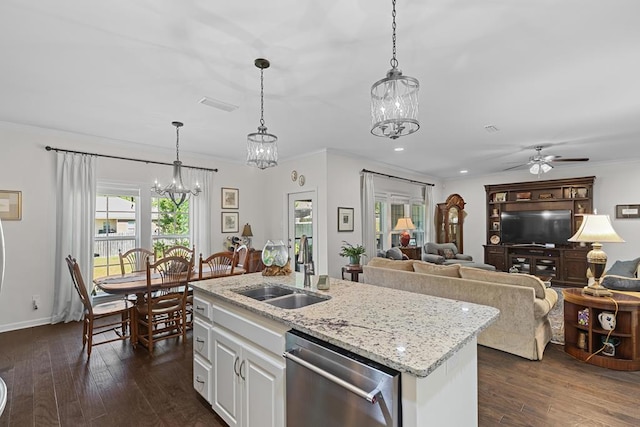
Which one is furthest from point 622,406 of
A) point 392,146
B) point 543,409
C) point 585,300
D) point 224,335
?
point 392,146

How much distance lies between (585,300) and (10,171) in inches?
268

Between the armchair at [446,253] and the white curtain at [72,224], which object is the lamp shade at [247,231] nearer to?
the white curtain at [72,224]

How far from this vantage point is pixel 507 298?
3.17 m

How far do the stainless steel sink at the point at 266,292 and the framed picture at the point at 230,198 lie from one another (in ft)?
12.8

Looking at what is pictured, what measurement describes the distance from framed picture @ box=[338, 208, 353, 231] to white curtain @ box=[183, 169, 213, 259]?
2396 mm

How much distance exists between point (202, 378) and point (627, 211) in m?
→ 8.28

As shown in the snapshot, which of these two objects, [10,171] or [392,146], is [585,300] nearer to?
[392,146]

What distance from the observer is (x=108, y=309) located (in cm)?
347

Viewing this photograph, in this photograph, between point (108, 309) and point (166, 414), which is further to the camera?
point (108, 309)

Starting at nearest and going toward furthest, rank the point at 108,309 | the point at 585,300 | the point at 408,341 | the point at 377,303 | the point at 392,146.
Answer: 1. the point at 408,341
2. the point at 377,303
3. the point at 585,300
4. the point at 108,309
5. the point at 392,146

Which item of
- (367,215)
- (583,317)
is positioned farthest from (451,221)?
(583,317)

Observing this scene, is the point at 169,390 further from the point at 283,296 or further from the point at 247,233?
the point at 247,233

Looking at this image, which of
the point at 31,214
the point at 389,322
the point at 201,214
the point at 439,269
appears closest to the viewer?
the point at 389,322

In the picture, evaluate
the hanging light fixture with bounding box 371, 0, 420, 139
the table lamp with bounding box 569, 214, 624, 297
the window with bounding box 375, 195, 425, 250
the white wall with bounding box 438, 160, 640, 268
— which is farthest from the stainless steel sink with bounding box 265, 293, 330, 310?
the white wall with bounding box 438, 160, 640, 268
